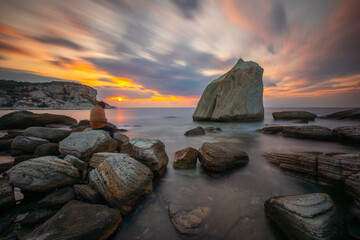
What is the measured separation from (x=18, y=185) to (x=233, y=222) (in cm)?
440

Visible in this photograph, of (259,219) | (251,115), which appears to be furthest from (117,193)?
(251,115)

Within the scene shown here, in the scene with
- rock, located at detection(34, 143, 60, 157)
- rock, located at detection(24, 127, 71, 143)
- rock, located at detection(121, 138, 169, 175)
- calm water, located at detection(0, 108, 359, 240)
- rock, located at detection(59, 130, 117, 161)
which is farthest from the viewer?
rock, located at detection(24, 127, 71, 143)

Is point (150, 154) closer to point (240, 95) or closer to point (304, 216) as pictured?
point (304, 216)

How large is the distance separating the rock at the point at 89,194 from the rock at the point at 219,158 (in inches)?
125

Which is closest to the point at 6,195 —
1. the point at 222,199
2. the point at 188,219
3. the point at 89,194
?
the point at 89,194

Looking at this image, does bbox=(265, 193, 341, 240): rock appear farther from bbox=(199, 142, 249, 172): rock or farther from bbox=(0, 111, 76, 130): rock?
bbox=(0, 111, 76, 130): rock

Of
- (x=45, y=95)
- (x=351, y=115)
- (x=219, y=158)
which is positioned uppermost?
(x=45, y=95)

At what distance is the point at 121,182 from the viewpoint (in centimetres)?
296

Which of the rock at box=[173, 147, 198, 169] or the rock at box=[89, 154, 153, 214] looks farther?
the rock at box=[173, 147, 198, 169]

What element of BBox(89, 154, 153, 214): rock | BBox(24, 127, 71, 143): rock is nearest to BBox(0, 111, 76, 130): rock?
BBox(24, 127, 71, 143): rock

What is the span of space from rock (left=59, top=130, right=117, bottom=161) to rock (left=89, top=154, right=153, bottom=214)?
1.62m

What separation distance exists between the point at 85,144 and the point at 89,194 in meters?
2.19

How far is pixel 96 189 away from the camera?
121 inches

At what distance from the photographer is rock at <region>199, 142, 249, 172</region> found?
4712 millimetres
